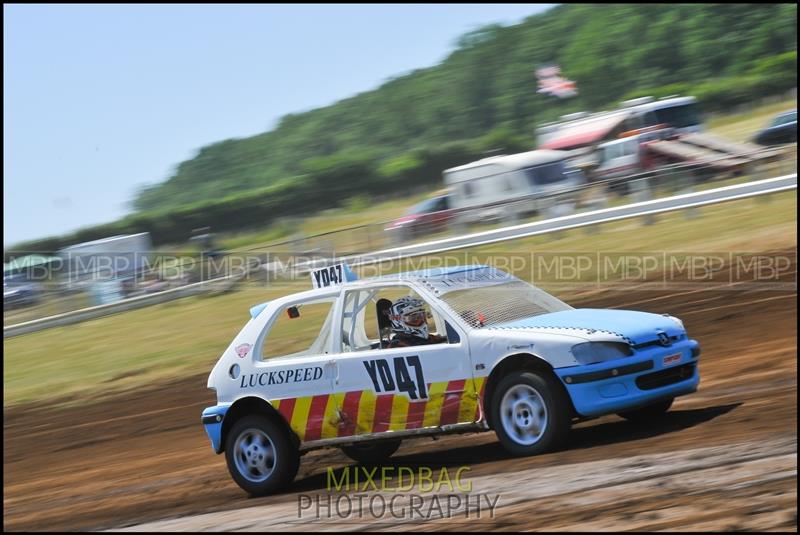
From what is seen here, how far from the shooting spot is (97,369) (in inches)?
721

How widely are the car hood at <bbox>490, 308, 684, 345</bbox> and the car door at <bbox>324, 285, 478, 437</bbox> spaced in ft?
1.37

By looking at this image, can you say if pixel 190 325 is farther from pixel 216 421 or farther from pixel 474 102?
pixel 474 102

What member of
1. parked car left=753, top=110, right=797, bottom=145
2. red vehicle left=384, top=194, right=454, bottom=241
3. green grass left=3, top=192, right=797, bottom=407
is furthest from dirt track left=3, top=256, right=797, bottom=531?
parked car left=753, top=110, right=797, bottom=145

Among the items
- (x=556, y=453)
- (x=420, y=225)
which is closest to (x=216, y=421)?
(x=556, y=453)

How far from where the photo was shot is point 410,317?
795 centimetres

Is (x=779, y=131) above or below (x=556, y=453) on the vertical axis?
above

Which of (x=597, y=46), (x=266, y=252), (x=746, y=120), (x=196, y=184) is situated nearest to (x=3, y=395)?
(x=266, y=252)

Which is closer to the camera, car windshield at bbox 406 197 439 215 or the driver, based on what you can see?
the driver

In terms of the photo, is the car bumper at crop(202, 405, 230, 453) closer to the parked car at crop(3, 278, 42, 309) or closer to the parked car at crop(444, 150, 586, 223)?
the parked car at crop(3, 278, 42, 309)

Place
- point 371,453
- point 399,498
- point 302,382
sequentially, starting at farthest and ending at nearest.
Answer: point 371,453 < point 302,382 < point 399,498

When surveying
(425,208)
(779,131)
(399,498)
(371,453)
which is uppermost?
(779,131)

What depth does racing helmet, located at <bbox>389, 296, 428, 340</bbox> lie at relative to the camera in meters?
7.93

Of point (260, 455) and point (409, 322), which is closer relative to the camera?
point (409, 322)

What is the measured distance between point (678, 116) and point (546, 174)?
12.3 ft
